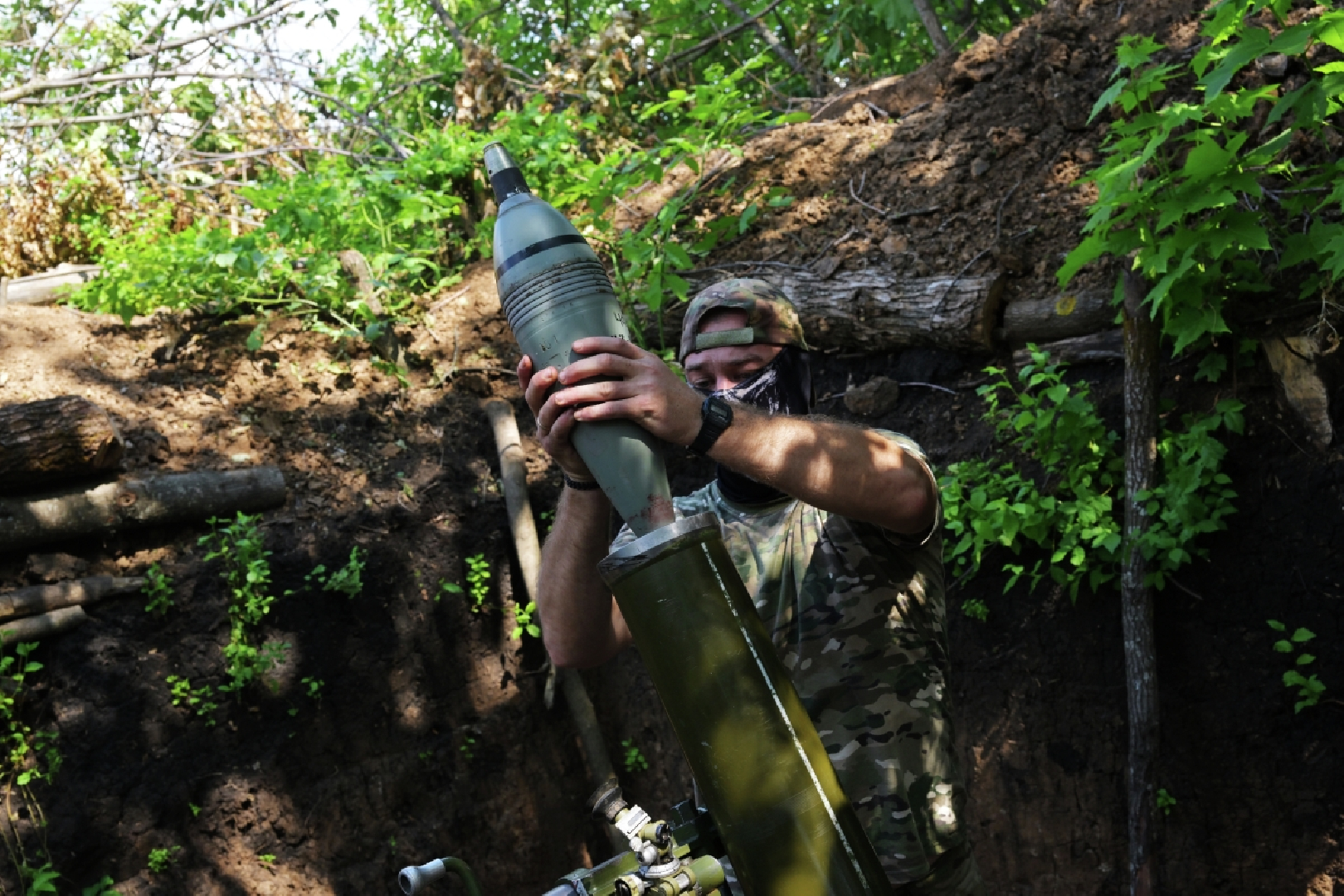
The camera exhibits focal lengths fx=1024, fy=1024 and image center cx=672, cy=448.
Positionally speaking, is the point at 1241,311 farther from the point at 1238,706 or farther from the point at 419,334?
the point at 419,334

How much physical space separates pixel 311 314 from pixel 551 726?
8.75 ft

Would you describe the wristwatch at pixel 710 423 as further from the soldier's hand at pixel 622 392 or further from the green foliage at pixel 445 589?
the green foliage at pixel 445 589

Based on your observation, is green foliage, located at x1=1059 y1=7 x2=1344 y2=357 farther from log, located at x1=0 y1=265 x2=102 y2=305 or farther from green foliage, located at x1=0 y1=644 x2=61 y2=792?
log, located at x1=0 y1=265 x2=102 y2=305

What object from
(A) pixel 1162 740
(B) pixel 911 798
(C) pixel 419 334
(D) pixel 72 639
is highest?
(C) pixel 419 334

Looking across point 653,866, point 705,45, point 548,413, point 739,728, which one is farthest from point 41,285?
point 739,728

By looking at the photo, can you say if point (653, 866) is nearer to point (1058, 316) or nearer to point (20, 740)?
point (1058, 316)

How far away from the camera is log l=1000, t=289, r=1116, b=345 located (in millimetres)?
4293

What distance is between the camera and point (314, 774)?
455cm

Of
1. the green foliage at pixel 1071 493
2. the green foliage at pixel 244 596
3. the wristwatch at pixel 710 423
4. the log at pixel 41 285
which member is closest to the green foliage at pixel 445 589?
the green foliage at pixel 244 596

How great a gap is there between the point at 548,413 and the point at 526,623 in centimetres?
394

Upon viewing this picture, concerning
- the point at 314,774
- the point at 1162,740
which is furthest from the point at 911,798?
the point at 314,774

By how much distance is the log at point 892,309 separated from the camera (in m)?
4.61

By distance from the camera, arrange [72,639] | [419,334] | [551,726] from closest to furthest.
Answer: [72,639], [551,726], [419,334]

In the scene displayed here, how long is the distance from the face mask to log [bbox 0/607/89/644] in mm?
3367
